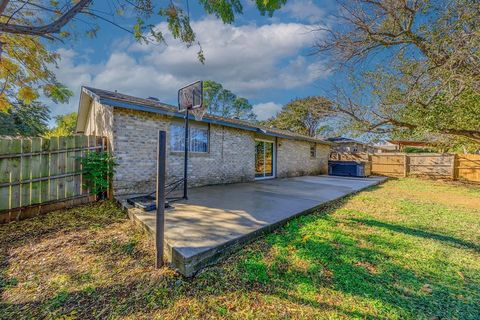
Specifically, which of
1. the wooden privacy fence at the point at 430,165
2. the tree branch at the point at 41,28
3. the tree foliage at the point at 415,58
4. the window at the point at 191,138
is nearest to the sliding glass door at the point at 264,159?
the window at the point at 191,138

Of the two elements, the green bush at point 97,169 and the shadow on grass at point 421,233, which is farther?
the green bush at point 97,169

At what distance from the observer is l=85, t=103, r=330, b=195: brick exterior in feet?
19.5

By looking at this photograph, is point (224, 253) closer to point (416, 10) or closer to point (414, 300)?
point (414, 300)

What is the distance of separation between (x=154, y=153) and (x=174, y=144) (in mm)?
900

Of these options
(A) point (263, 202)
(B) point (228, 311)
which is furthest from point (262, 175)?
(B) point (228, 311)

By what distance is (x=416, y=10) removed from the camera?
5.48 m

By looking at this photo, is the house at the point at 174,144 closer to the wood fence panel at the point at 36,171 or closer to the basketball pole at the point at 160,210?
the wood fence panel at the point at 36,171


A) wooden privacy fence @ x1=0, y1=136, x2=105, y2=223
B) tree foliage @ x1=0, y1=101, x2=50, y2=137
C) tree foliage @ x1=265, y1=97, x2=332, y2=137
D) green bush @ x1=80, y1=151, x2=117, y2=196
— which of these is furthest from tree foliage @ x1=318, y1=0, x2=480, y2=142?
tree foliage @ x1=0, y1=101, x2=50, y2=137


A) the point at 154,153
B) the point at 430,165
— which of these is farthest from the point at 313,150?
the point at 154,153

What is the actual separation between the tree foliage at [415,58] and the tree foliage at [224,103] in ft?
78.7

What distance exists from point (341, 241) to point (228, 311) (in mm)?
2432

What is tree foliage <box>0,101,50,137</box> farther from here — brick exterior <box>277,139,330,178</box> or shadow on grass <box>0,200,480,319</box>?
shadow on grass <box>0,200,480,319</box>

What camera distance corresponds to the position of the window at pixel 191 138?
7.32 meters

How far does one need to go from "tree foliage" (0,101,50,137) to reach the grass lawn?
17864mm
